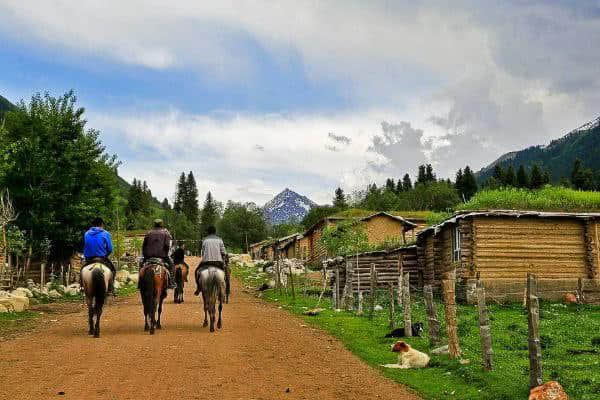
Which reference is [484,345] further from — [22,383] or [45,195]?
[45,195]

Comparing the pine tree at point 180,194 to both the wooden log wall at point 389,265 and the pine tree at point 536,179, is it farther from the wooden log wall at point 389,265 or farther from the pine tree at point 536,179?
the wooden log wall at point 389,265

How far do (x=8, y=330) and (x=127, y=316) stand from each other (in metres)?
3.86

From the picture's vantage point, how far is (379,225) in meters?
56.7

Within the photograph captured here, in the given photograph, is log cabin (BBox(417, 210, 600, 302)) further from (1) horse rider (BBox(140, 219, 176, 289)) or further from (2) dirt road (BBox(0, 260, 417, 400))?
(1) horse rider (BBox(140, 219, 176, 289))

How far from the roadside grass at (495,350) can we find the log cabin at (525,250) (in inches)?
96.7

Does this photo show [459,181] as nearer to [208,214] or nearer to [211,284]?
[208,214]

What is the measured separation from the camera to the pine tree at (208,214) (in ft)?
441

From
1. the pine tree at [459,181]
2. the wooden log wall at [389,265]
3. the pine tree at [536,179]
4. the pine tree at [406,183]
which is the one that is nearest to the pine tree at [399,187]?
the pine tree at [406,183]

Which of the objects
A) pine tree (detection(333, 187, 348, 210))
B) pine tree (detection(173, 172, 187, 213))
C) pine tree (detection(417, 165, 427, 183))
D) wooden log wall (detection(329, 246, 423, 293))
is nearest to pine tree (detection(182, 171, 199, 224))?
pine tree (detection(173, 172, 187, 213))

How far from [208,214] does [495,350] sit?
420 feet

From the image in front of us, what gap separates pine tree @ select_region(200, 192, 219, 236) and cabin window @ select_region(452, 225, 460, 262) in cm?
10167

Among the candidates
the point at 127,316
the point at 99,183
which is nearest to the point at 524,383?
the point at 127,316

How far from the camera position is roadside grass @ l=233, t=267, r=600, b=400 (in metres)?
9.79

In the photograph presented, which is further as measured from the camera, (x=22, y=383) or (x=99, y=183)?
(x=99, y=183)
